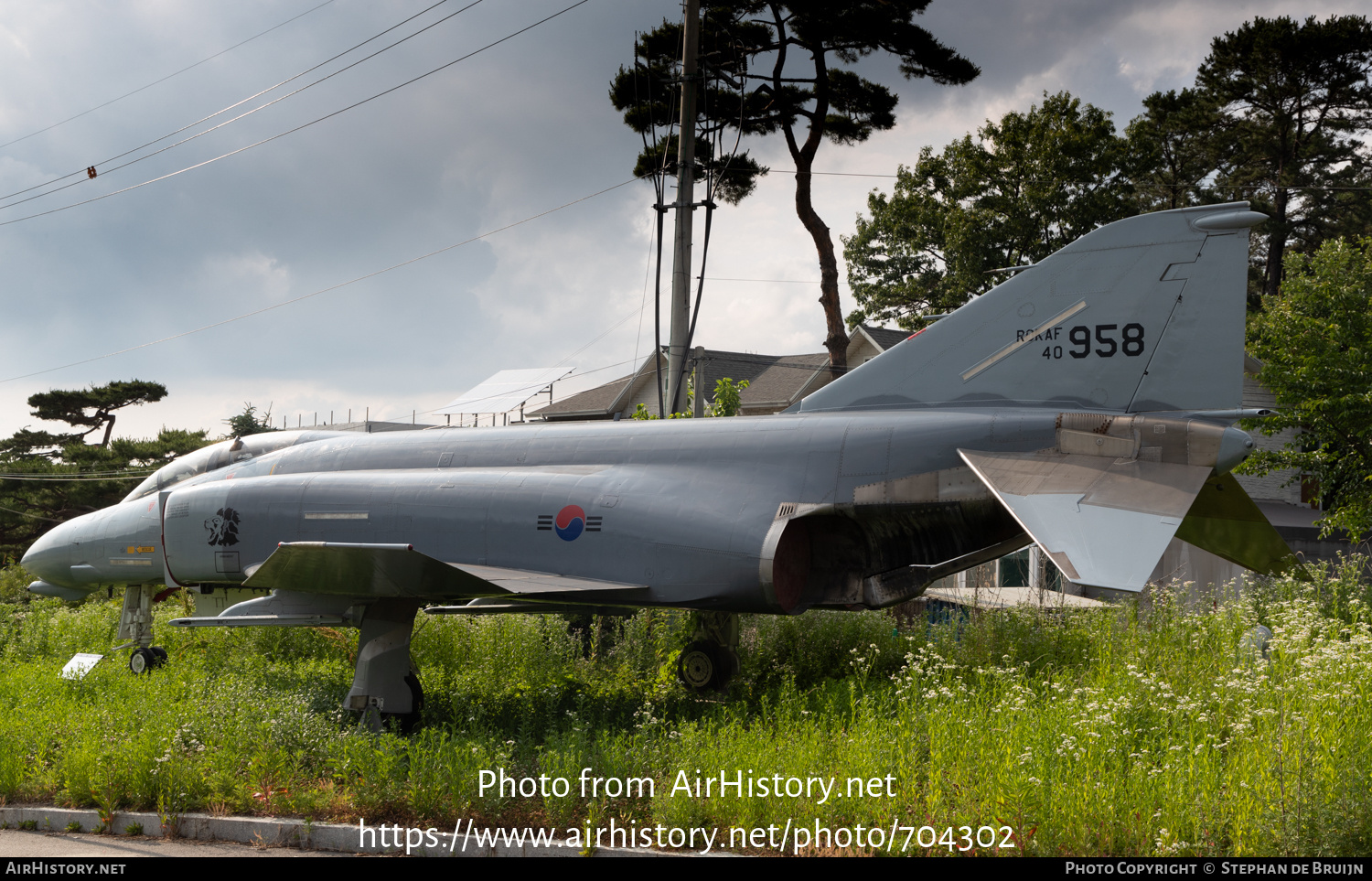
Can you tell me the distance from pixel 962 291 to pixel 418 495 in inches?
878

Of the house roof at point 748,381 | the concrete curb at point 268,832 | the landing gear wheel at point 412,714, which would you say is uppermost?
the house roof at point 748,381

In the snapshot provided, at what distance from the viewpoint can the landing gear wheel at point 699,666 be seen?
9516 millimetres

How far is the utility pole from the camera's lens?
1475 cm

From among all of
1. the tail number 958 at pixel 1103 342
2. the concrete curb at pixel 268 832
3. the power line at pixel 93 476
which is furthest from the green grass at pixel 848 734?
the power line at pixel 93 476

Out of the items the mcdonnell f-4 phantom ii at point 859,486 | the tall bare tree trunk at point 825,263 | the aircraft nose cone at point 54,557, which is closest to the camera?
the mcdonnell f-4 phantom ii at point 859,486

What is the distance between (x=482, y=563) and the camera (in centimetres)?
857

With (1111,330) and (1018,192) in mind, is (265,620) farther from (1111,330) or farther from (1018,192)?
(1018,192)

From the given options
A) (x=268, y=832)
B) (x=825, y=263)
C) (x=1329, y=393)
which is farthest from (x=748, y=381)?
(x=268, y=832)

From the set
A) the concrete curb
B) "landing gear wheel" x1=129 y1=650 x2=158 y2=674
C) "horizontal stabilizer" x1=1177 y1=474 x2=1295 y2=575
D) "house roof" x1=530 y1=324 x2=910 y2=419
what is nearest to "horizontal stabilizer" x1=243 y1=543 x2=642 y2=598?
the concrete curb

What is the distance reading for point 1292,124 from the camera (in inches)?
1216

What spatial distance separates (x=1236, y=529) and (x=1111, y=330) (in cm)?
219

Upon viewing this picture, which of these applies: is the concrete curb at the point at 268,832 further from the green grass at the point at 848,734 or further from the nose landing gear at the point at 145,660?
the nose landing gear at the point at 145,660

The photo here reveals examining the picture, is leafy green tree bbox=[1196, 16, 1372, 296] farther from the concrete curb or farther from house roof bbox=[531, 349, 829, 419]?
the concrete curb

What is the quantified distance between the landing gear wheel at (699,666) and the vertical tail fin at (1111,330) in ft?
11.5
